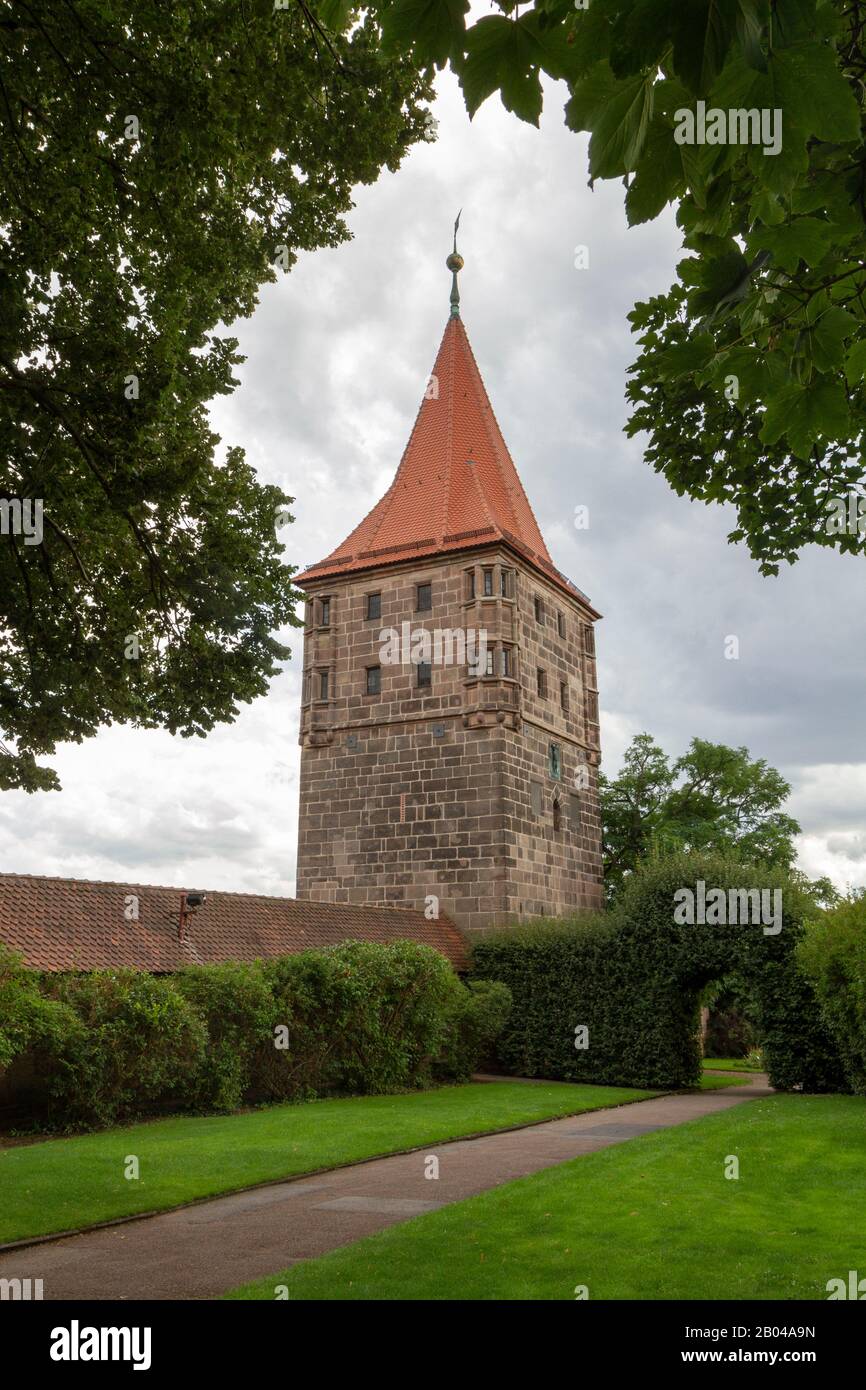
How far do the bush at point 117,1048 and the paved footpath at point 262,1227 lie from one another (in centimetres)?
453

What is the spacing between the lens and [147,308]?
9.85m

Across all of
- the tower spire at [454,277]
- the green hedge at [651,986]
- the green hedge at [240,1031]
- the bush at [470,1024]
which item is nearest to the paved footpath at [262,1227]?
the green hedge at [240,1031]

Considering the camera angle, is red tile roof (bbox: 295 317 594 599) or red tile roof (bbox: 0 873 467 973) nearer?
red tile roof (bbox: 0 873 467 973)

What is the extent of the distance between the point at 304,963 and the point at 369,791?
10463mm

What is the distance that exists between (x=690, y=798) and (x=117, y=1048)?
99.5ft

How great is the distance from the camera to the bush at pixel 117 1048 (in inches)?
560

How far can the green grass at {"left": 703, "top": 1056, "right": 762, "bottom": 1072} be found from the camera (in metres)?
33.9

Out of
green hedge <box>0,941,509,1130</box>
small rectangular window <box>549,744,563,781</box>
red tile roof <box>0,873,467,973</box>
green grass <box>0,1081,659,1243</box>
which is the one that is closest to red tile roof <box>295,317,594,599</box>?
small rectangular window <box>549,744,563,781</box>

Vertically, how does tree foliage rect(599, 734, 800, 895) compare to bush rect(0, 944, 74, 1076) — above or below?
above

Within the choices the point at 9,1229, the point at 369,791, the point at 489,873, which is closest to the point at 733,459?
the point at 9,1229

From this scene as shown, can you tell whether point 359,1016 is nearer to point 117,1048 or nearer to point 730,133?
point 117,1048

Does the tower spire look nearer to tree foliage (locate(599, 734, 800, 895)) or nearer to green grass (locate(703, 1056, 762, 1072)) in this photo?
tree foliage (locate(599, 734, 800, 895))

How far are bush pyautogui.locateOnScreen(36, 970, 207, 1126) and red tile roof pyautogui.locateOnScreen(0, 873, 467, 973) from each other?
1064 mm

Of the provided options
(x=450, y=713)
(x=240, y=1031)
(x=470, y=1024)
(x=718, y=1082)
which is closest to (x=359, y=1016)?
(x=240, y=1031)
